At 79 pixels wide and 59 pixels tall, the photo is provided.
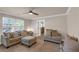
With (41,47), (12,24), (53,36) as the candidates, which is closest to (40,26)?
(53,36)

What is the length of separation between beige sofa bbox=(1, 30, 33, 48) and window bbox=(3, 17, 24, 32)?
9 centimetres

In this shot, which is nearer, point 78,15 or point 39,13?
point 78,15

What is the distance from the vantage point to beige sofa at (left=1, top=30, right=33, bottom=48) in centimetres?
138

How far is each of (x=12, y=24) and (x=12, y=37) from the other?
0.30 meters

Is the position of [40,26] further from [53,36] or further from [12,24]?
[12,24]

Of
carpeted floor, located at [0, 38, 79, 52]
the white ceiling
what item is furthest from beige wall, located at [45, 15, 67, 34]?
carpeted floor, located at [0, 38, 79, 52]

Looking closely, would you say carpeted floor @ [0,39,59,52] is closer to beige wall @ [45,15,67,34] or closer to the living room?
the living room

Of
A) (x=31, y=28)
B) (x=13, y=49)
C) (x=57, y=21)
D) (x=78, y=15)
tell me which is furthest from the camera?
(x=31, y=28)

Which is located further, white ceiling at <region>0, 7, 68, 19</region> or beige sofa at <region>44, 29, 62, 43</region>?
beige sofa at <region>44, 29, 62, 43</region>

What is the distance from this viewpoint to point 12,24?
1.46m
